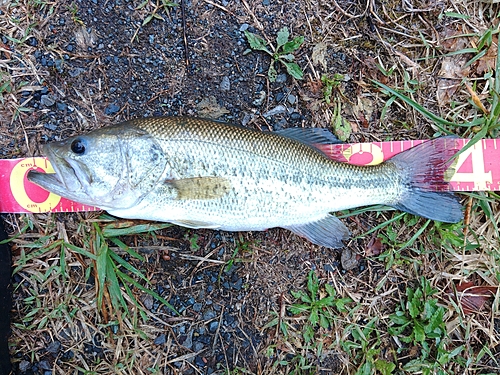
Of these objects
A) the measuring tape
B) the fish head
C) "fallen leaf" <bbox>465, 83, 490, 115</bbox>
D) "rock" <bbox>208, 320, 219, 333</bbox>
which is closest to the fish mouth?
the fish head

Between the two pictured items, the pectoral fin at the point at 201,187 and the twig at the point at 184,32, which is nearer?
the pectoral fin at the point at 201,187

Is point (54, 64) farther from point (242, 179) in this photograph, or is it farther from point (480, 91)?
point (480, 91)

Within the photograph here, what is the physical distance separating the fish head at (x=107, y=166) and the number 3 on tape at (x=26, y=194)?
468 mm

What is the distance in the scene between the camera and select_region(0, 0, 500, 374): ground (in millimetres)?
3369

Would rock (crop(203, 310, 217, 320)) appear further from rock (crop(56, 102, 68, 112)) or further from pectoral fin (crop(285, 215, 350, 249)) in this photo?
rock (crop(56, 102, 68, 112))

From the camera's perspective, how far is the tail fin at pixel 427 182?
132 inches

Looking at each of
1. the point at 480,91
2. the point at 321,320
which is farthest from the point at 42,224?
the point at 480,91

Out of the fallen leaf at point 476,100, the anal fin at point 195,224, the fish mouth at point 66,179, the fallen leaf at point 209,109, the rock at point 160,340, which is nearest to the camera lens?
the fish mouth at point 66,179

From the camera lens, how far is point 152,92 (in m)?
3.52

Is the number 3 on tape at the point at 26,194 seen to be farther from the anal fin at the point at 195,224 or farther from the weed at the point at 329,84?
the weed at the point at 329,84

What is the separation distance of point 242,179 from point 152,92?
4.09ft

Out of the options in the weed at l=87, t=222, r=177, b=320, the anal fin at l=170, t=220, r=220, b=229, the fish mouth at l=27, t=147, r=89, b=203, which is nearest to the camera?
the fish mouth at l=27, t=147, r=89, b=203

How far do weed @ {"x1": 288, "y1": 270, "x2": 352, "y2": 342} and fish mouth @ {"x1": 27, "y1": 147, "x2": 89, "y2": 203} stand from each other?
6.53ft

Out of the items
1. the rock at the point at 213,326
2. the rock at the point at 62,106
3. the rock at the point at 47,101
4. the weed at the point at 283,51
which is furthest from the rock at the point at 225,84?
the rock at the point at 213,326
